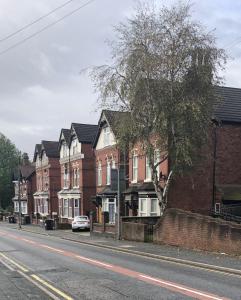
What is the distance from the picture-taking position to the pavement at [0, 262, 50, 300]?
11.8m

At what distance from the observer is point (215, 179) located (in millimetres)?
36812

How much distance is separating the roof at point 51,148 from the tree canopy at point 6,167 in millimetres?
37698

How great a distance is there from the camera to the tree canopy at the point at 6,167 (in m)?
108

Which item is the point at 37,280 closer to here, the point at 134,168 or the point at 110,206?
the point at 134,168

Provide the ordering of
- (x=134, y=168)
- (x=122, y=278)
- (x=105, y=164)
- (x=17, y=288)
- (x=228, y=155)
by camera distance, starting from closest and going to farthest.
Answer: (x=17, y=288), (x=122, y=278), (x=228, y=155), (x=134, y=168), (x=105, y=164)

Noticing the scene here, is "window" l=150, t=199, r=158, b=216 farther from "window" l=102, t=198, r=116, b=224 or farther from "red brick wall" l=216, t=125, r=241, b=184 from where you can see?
"window" l=102, t=198, r=116, b=224

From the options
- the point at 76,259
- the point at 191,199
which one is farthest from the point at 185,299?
the point at 191,199

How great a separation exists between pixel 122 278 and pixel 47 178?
56.5 meters

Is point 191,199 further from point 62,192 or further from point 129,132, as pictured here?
point 62,192

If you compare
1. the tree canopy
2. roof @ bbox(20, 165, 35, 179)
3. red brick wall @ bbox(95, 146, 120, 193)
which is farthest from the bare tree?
the tree canopy

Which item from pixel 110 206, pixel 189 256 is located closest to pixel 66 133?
pixel 110 206

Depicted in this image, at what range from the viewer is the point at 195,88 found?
1131 inches

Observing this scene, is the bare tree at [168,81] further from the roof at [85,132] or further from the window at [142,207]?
the roof at [85,132]

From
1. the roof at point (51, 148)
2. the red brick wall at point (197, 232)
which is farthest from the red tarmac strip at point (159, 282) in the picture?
the roof at point (51, 148)
